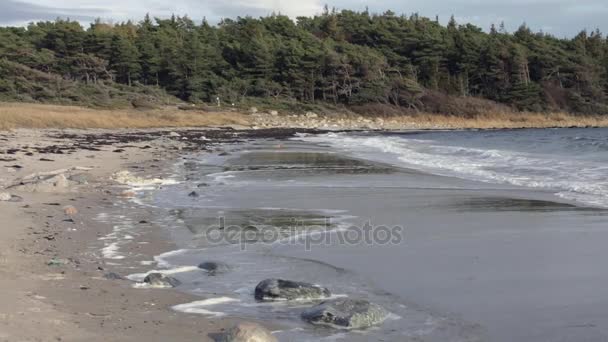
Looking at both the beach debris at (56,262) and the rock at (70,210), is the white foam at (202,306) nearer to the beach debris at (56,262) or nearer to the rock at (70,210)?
the beach debris at (56,262)

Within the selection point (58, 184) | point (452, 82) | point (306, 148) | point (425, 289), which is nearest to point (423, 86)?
point (452, 82)

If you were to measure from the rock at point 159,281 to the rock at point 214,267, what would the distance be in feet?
1.58

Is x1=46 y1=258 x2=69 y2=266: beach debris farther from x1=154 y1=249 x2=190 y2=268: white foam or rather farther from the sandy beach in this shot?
x1=154 y1=249 x2=190 y2=268: white foam

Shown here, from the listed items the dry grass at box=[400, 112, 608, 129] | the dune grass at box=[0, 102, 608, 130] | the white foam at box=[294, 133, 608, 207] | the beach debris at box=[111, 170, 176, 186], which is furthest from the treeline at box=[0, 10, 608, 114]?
the beach debris at box=[111, 170, 176, 186]

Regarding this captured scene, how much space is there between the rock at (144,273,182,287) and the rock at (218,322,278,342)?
1.53m

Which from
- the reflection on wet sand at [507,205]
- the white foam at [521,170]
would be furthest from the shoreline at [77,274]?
the white foam at [521,170]

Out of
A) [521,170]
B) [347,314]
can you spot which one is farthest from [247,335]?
[521,170]

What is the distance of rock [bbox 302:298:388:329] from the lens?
4457 mm

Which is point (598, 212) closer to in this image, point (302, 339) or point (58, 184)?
point (302, 339)

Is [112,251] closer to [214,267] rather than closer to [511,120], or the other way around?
[214,267]

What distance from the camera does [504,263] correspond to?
621cm

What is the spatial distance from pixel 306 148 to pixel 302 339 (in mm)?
21510

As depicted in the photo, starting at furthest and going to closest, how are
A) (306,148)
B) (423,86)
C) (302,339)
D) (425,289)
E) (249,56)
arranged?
1. (423,86)
2. (249,56)
3. (306,148)
4. (425,289)
5. (302,339)

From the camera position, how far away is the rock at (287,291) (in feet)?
16.8
